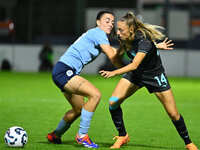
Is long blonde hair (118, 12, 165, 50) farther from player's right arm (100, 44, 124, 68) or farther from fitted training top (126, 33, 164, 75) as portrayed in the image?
player's right arm (100, 44, 124, 68)

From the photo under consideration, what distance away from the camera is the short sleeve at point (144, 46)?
6855mm

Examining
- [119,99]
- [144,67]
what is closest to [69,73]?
[119,99]

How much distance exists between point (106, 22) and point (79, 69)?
2.45ft

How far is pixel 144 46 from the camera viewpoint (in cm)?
688

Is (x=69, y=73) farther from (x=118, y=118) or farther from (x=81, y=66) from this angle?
(x=118, y=118)

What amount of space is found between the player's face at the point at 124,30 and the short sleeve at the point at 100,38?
0.20m

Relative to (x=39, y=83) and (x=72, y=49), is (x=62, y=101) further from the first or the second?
(x=72, y=49)

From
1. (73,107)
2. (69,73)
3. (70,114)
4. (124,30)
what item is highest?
(124,30)

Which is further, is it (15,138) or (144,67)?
(144,67)

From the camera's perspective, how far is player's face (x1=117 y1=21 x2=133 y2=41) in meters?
6.99

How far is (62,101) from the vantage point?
45.5 feet

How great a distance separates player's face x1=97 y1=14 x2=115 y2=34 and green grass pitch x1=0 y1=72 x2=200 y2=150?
5.39 feet

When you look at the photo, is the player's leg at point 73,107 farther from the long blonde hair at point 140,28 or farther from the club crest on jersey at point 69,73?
the long blonde hair at point 140,28

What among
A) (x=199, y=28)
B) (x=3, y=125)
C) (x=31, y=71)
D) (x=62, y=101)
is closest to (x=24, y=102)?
(x=62, y=101)
